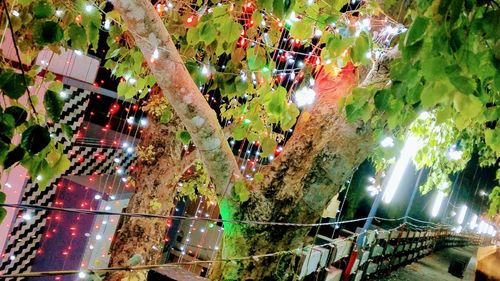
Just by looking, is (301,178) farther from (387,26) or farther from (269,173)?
(387,26)

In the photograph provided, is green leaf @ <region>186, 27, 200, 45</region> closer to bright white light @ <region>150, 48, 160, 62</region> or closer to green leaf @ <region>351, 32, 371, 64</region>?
bright white light @ <region>150, 48, 160, 62</region>

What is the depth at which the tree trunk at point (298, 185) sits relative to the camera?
12.7 ft

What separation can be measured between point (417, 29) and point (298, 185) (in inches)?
86.3

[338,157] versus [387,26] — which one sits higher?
[387,26]

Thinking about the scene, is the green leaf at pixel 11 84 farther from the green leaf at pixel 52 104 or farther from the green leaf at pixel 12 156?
the green leaf at pixel 12 156

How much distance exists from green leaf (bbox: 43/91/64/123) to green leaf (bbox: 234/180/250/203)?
2031 mm

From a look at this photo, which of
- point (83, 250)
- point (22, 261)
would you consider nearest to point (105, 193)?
point (83, 250)

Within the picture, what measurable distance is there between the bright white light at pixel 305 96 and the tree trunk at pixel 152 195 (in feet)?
17.4

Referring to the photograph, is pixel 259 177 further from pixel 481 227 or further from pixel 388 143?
pixel 481 227

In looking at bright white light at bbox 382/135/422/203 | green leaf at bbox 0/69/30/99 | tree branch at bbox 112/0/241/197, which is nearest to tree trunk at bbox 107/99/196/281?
tree branch at bbox 112/0/241/197

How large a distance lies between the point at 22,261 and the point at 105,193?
7.44 feet

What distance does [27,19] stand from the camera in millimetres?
3043

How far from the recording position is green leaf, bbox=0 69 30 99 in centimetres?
215

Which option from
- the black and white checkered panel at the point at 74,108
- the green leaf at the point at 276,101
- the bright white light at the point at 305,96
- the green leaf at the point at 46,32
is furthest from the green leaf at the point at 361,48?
the black and white checkered panel at the point at 74,108
